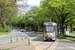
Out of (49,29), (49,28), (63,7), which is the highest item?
(63,7)

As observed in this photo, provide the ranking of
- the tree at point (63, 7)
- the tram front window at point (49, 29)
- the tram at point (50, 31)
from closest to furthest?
the tram at point (50, 31) < the tram front window at point (49, 29) < the tree at point (63, 7)

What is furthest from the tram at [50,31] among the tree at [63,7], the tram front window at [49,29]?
the tree at [63,7]

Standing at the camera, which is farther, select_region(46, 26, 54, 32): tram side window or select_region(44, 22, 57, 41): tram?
select_region(46, 26, 54, 32): tram side window

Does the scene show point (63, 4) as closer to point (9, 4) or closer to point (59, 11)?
point (59, 11)

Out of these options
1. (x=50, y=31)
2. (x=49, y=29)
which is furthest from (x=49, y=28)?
(x=50, y=31)

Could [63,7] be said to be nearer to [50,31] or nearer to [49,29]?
[49,29]

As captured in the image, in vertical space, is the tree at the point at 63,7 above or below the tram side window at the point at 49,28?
above

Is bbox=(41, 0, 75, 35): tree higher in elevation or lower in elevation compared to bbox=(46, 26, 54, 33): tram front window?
higher

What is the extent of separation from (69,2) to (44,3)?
9945 millimetres

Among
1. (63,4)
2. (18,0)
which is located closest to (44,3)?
(63,4)

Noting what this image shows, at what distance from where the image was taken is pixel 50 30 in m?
20.9

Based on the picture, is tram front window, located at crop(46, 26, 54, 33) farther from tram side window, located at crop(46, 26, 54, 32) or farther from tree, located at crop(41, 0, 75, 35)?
tree, located at crop(41, 0, 75, 35)

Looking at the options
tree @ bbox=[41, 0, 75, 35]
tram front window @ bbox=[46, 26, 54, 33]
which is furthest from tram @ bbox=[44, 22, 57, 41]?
tree @ bbox=[41, 0, 75, 35]

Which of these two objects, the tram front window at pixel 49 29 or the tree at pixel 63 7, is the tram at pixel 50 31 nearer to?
the tram front window at pixel 49 29
